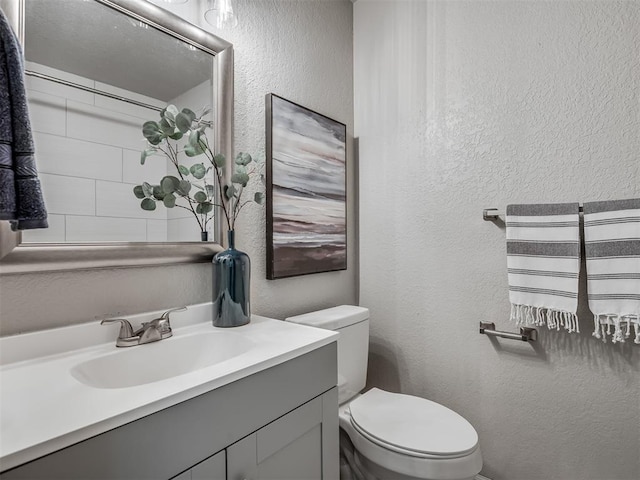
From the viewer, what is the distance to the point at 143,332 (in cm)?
97

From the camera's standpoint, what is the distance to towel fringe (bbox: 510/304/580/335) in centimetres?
123

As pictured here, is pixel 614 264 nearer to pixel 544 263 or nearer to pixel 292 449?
pixel 544 263

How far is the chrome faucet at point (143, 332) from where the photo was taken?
36.9 inches

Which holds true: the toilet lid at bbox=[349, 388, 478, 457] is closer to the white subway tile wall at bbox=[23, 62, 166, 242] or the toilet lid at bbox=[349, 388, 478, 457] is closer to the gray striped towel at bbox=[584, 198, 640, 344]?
the gray striped towel at bbox=[584, 198, 640, 344]

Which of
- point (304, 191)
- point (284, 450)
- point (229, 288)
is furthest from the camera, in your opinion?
point (304, 191)

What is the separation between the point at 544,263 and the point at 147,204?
1.40 m

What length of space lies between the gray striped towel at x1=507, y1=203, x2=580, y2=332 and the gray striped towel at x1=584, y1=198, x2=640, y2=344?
46 mm

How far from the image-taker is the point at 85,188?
37.7 inches

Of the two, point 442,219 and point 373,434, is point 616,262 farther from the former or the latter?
point 373,434

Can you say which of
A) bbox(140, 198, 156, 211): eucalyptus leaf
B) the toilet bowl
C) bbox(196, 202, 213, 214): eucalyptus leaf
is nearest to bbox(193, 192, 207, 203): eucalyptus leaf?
bbox(196, 202, 213, 214): eucalyptus leaf

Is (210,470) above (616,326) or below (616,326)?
below

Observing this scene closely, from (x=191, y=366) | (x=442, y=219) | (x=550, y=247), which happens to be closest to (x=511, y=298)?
(x=550, y=247)

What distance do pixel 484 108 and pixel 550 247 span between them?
2.12 feet

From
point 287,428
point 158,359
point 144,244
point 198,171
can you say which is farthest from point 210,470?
point 198,171
